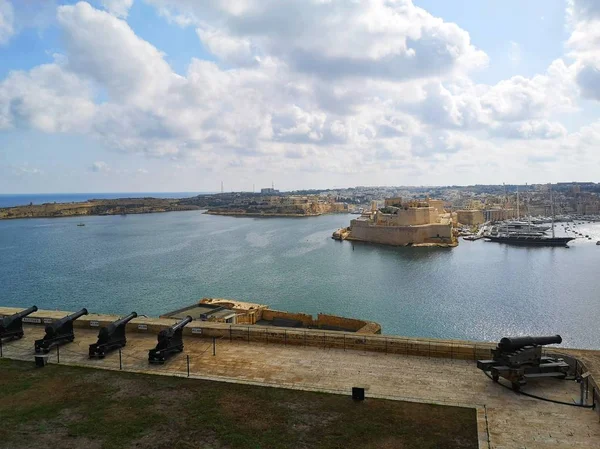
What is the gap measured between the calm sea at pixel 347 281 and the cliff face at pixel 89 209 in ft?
215

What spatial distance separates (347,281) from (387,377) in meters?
27.2

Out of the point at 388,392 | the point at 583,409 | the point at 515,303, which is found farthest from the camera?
the point at 515,303

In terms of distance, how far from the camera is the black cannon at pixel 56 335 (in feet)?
28.8

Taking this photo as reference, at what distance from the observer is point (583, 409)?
19.8 ft

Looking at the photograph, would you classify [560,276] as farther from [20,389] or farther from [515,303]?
[20,389]

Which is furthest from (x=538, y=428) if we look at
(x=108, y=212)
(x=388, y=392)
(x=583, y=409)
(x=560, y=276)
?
A: (x=108, y=212)

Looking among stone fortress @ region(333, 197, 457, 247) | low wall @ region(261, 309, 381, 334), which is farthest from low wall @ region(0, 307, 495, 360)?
stone fortress @ region(333, 197, 457, 247)

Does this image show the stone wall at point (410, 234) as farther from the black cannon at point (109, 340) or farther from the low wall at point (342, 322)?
the black cannon at point (109, 340)

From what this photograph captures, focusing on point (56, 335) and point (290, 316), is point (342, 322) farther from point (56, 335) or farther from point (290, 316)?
point (56, 335)

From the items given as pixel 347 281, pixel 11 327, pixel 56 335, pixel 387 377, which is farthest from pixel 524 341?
pixel 347 281

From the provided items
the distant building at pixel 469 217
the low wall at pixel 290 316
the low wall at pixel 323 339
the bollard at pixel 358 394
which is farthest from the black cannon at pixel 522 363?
the distant building at pixel 469 217

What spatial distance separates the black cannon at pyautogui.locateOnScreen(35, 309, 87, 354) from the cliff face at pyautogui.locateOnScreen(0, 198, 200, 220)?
123348mm

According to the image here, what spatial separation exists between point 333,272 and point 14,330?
3004 centimetres

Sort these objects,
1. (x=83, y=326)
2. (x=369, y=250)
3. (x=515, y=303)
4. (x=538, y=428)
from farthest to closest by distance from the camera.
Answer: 1. (x=369, y=250)
2. (x=515, y=303)
3. (x=83, y=326)
4. (x=538, y=428)
